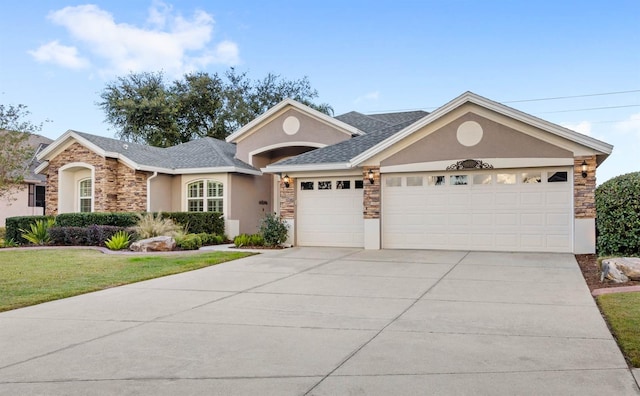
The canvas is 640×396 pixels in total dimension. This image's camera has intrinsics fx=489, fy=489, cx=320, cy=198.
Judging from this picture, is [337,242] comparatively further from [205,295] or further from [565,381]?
[565,381]

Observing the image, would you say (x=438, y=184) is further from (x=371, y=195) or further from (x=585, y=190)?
(x=585, y=190)

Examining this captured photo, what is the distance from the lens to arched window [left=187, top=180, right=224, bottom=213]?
20141 mm

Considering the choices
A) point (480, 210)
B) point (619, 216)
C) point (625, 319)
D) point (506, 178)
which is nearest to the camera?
point (625, 319)

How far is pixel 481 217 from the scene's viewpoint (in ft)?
45.3

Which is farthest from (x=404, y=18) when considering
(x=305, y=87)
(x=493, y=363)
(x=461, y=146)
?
(x=305, y=87)

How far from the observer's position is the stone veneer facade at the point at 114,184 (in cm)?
1936

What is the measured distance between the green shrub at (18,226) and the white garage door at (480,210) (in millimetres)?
12665

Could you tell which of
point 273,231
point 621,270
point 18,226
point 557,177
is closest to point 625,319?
point 621,270

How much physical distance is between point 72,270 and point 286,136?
37.0ft

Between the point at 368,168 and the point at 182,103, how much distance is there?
23176 millimetres

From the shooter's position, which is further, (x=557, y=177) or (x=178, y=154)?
(x=178, y=154)

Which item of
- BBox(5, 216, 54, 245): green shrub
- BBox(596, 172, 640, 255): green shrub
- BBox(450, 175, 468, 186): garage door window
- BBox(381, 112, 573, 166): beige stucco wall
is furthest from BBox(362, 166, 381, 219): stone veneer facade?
BBox(5, 216, 54, 245): green shrub

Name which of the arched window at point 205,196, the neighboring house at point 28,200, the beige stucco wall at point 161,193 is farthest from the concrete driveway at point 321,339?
the neighboring house at point 28,200

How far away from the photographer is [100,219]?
55.4ft
